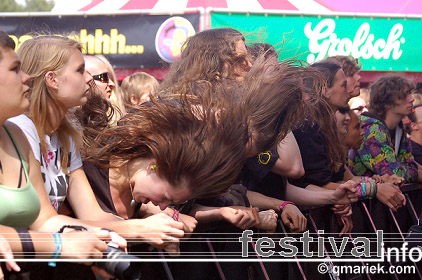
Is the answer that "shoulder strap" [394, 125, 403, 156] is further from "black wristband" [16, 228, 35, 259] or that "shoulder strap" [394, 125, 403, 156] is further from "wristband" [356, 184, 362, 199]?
"black wristband" [16, 228, 35, 259]

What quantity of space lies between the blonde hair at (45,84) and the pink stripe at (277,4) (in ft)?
26.8

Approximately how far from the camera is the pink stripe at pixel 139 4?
36.1 ft

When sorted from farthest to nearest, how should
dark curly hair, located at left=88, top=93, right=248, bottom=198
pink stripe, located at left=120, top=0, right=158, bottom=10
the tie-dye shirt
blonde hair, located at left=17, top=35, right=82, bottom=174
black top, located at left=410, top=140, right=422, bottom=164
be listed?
pink stripe, located at left=120, top=0, right=158, bottom=10, black top, located at left=410, top=140, right=422, bottom=164, the tie-dye shirt, blonde hair, located at left=17, top=35, right=82, bottom=174, dark curly hair, located at left=88, top=93, right=248, bottom=198

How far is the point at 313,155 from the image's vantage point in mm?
4273

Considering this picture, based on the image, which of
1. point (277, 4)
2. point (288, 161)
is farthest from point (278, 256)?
point (277, 4)

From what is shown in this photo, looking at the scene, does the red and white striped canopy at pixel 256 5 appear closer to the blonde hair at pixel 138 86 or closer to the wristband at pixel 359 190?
the blonde hair at pixel 138 86

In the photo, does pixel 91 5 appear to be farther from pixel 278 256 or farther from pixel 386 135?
pixel 278 256

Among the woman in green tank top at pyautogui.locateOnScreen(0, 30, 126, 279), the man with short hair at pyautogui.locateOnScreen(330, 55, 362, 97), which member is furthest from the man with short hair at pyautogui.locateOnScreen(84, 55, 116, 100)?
the man with short hair at pyautogui.locateOnScreen(330, 55, 362, 97)

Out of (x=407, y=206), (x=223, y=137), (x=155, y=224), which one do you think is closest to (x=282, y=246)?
(x=223, y=137)

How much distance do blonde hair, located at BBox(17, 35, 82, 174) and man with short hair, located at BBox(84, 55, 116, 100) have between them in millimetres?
1056

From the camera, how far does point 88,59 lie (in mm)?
4277

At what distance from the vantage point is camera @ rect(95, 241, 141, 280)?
1969mm

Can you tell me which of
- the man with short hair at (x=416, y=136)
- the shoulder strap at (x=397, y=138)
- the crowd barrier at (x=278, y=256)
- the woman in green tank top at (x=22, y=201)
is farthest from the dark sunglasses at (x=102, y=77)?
the man with short hair at (x=416, y=136)

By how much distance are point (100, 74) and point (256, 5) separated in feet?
23.4
